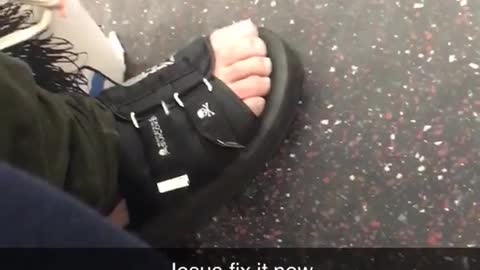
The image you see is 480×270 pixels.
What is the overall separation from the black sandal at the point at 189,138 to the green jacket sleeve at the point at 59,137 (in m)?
0.04

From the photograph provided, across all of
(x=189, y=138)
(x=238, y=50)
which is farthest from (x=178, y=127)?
(x=238, y=50)

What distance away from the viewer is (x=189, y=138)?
31.4 inches

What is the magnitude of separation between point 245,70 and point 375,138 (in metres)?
0.17

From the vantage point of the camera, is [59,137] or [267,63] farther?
[267,63]

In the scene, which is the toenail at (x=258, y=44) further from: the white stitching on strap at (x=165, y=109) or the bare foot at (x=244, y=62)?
the white stitching on strap at (x=165, y=109)

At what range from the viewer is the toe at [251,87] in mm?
834

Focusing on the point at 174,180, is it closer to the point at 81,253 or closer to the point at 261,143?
the point at 261,143

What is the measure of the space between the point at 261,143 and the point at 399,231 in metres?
0.18

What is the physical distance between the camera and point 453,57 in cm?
85

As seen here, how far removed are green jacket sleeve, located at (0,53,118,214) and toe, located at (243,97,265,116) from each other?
Result: 0.15 m

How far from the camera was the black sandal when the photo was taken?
2.58ft

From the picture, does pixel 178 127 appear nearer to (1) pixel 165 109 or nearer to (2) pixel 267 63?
(1) pixel 165 109

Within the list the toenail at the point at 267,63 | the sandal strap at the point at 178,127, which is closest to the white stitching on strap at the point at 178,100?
the sandal strap at the point at 178,127

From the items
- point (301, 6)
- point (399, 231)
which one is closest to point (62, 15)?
point (301, 6)
